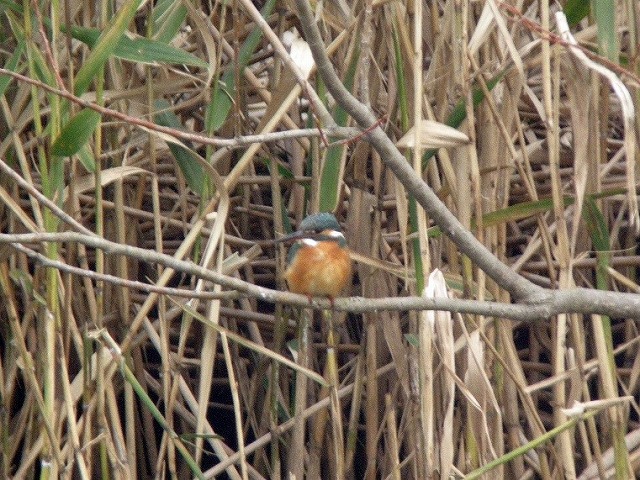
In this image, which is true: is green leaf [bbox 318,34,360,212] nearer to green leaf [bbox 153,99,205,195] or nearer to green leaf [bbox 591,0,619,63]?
green leaf [bbox 153,99,205,195]

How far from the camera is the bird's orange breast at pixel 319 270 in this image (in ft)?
7.00

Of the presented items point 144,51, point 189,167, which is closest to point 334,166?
point 189,167

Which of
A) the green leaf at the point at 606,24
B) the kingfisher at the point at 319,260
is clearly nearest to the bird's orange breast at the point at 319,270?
the kingfisher at the point at 319,260

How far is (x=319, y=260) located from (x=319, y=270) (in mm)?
24

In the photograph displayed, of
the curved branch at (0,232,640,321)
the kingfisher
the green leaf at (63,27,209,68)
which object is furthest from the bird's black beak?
the curved branch at (0,232,640,321)

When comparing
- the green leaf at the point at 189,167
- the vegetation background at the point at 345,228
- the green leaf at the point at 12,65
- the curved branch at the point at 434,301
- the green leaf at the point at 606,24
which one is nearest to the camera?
the curved branch at the point at 434,301

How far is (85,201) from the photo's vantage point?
2.67m

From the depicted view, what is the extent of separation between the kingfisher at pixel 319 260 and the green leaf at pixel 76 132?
21.5 inches

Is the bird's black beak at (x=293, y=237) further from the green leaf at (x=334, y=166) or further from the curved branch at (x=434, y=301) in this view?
the curved branch at (x=434, y=301)

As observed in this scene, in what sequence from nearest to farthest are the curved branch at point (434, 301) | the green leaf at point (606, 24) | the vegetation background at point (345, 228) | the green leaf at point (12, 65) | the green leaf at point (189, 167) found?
the curved branch at point (434, 301) → the green leaf at point (606, 24) → the vegetation background at point (345, 228) → the green leaf at point (12, 65) → the green leaf at point (189, 167)

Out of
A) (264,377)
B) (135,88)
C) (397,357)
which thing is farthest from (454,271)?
(135,88)

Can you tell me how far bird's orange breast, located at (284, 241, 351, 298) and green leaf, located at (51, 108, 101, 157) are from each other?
574 mm

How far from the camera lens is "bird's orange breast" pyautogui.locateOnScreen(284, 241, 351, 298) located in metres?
2.13

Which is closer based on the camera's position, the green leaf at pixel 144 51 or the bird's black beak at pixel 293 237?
the green leaf at pixel 144 51
